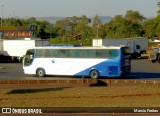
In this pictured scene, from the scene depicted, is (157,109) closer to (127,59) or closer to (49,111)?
(49,111)

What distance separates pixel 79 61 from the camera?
32.8 metres

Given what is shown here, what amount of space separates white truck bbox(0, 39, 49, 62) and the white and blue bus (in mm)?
15914

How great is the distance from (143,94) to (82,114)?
752 cm

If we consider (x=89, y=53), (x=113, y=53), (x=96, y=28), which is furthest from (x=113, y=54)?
(x=96, y=28)

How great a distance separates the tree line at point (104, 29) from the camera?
75.4 metres

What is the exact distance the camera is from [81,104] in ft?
48.8

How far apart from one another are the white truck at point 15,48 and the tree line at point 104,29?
19056 millimetres

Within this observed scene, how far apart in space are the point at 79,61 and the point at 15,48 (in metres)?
20.1

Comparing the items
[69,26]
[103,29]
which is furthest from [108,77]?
[69,26]

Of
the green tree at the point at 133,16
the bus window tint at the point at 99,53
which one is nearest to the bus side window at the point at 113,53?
the bus window tint at the point at 99,53

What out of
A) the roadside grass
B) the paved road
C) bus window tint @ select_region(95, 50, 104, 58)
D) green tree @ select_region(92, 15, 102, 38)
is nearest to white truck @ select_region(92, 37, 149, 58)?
the paved road

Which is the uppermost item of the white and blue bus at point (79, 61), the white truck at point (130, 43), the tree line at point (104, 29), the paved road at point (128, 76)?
the tree line at point (104, 29)

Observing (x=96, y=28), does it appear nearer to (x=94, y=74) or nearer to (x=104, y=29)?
(x=104, y=29)

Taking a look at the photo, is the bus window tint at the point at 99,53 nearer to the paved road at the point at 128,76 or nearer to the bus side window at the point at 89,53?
the bus side window at the point at 89,53
